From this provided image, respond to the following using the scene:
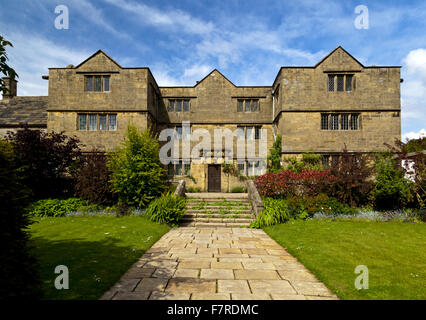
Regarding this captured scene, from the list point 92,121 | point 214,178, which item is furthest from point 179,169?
point 92,121

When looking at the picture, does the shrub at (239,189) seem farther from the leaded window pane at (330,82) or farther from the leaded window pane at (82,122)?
the leaded window pane at (82,122)

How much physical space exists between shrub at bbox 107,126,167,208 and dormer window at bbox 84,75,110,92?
24.9 feet

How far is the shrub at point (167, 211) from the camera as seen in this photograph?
1032 cm

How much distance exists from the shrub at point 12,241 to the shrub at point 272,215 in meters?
8.41

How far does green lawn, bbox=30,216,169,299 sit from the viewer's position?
4251 mm

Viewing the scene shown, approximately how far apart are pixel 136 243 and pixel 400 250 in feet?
25.9

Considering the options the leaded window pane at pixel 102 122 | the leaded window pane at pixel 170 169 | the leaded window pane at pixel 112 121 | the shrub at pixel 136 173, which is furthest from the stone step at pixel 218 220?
the leaded window pane at pixel 102 122

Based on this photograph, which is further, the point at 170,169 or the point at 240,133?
the point at 240,133

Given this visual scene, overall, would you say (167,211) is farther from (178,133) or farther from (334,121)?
(334,121)

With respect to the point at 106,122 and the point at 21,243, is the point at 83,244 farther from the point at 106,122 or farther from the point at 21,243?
the point at 106,122

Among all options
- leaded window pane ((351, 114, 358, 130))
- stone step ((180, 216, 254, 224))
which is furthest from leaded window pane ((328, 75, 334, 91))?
stone step ((180, 216, 254, 224))

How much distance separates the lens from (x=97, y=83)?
17766mm

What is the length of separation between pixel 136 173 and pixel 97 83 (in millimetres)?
10185

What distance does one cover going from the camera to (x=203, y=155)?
1950cm
